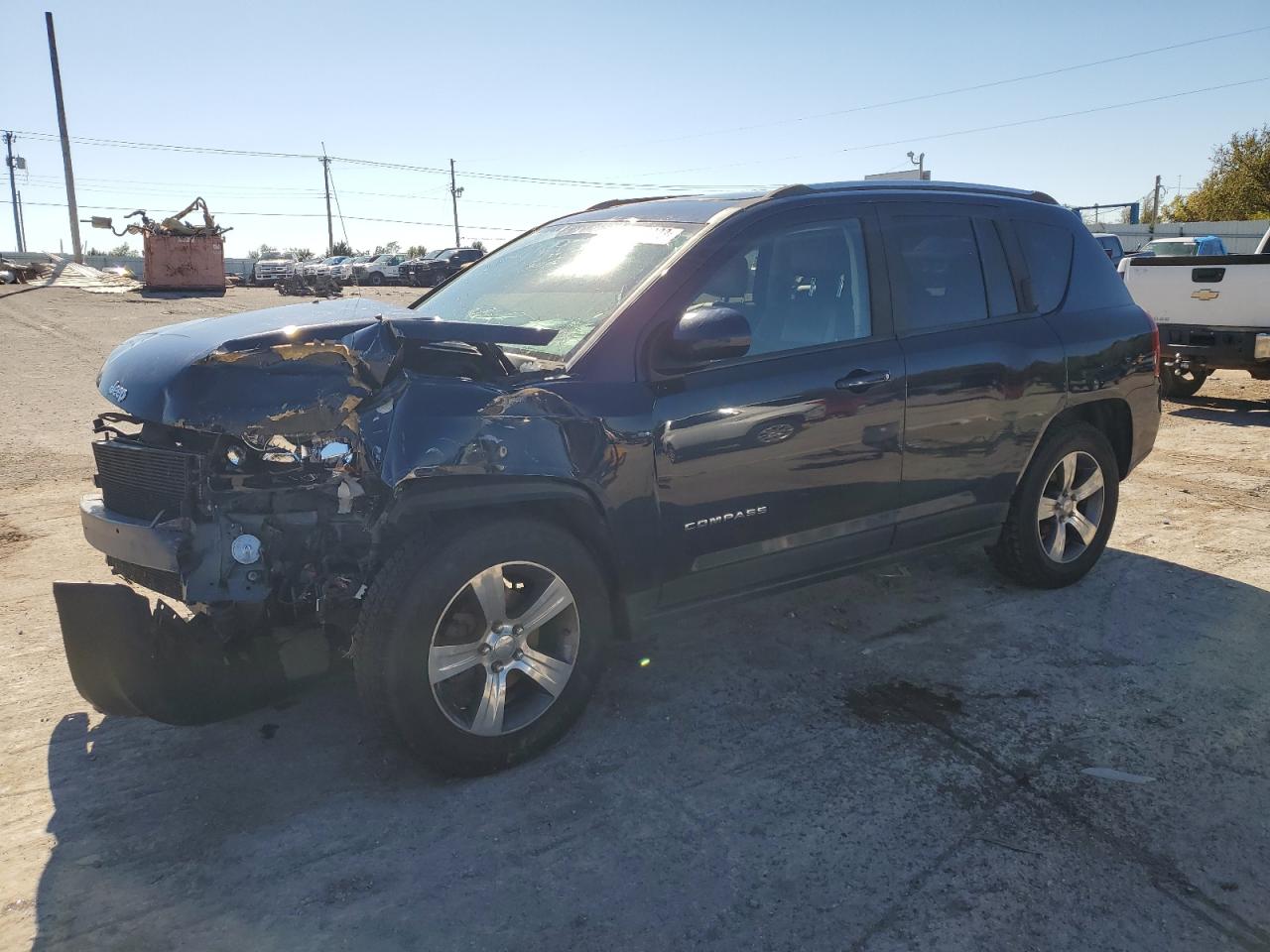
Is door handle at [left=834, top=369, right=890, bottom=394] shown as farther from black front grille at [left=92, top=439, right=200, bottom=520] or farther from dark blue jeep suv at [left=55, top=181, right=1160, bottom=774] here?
black front grille at [left=92, top=439, right=200, bottom=520]

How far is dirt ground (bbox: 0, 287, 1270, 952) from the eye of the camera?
2.49m

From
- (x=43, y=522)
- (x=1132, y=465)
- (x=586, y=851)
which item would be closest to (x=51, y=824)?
(x=586, y=851)

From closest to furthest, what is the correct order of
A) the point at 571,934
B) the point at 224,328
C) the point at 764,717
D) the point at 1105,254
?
the point at 571,934, the point at 224,328, the point at 764,717, the point at 1105,254

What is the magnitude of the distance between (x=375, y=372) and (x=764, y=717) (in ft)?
6.50

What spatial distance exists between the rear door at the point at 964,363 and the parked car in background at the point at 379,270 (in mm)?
40306

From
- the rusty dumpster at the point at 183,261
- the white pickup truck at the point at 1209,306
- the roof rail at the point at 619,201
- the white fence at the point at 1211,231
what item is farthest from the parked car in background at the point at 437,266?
the roof rail at the point at 619,201

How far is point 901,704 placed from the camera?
369 centimetres

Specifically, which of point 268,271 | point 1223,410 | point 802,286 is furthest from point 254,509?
point 268,271

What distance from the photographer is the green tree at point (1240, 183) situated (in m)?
47.9

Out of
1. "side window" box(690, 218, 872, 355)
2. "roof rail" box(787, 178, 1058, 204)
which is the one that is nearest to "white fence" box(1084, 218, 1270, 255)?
"roof rail" box(787, 178, 1058, 204)

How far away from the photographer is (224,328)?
3340mm

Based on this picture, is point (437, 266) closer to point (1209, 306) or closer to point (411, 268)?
point (411, 268)

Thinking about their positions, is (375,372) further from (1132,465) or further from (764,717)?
(1132,465)

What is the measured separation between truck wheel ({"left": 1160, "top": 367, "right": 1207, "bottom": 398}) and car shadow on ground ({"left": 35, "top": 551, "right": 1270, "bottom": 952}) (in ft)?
25.3
